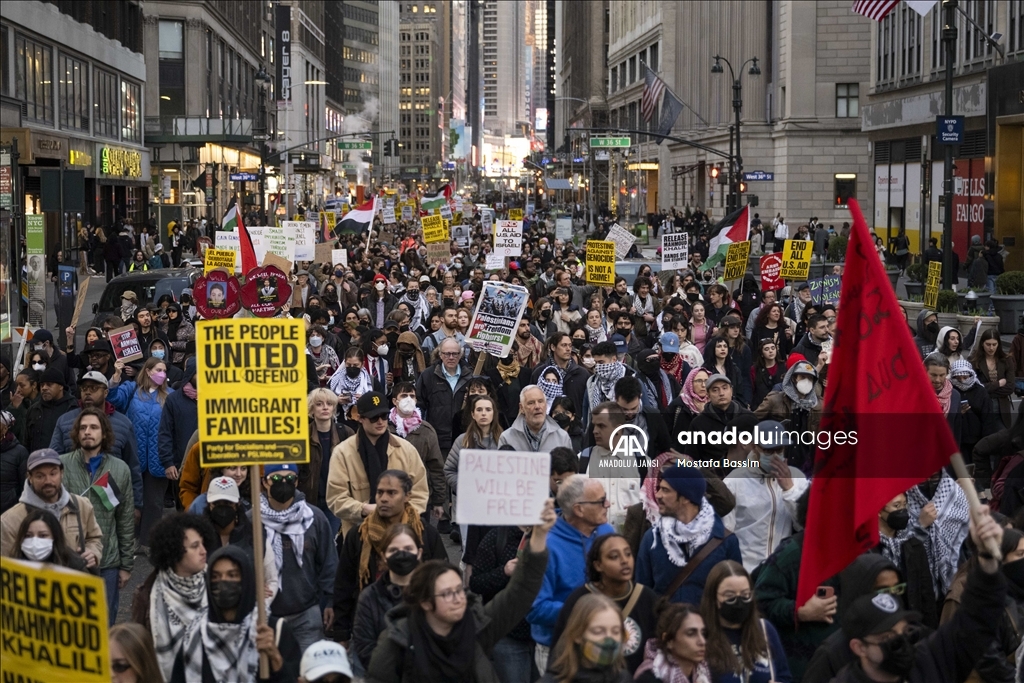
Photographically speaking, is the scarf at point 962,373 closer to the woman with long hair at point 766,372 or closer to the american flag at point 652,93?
the woman with long hair at point 766,372

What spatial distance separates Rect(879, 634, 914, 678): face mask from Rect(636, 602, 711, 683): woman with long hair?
711 millimetres

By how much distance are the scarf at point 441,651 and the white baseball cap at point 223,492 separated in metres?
2.09

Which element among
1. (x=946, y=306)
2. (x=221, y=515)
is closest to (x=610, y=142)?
(x=946, y=306)

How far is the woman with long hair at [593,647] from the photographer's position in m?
5.54

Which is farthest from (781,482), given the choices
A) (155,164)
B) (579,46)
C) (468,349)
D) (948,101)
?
(579,46)

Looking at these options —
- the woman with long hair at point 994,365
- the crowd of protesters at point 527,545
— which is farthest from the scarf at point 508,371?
the woman with long hair at point 994,365

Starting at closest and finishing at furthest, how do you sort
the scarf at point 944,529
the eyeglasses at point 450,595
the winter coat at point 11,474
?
the eyeglasses at point 450,595
the scarf at point 944,529
the winter coat at point 11,474

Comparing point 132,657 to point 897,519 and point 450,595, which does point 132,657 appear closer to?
point 450,595

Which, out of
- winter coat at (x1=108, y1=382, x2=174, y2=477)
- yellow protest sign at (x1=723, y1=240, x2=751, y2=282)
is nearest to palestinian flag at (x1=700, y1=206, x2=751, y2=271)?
yellow protest sign at (x1=723, y1=240, x2=751, y2=282)

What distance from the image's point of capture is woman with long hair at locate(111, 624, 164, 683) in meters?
5.55

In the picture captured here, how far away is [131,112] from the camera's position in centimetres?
6353

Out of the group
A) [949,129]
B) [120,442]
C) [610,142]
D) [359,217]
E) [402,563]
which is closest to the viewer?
[402,563]

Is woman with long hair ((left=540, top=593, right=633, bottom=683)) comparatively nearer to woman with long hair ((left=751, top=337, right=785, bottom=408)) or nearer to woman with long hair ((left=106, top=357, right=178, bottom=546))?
woman with long hair ((left=106, top=357, right=178, bottom=546))

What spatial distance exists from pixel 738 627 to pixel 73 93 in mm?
48900
